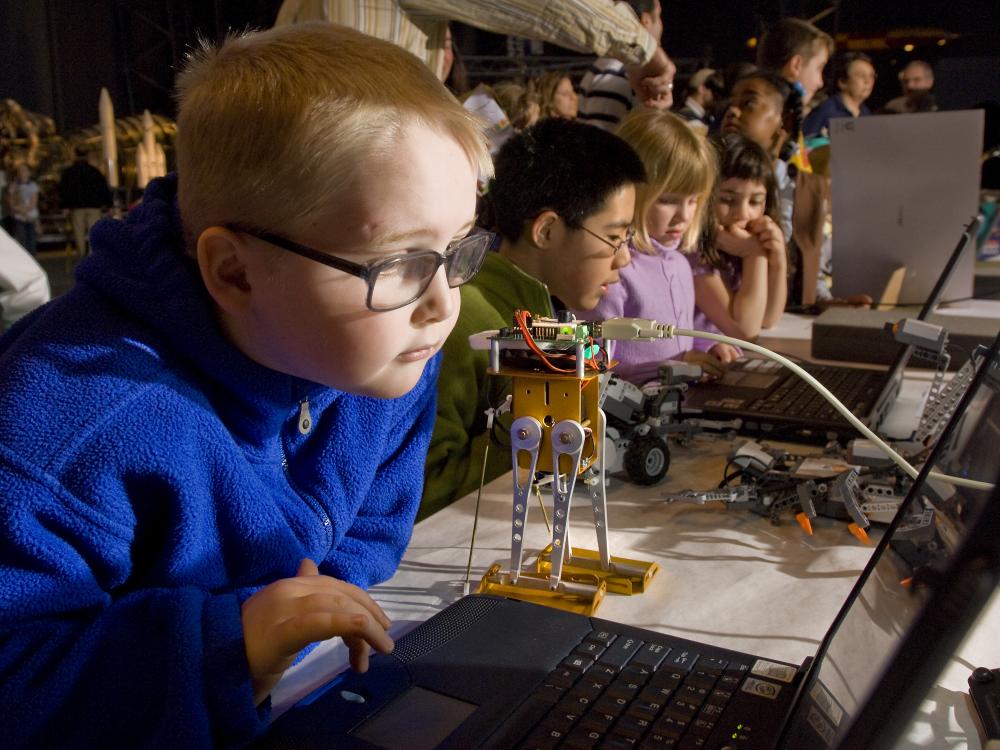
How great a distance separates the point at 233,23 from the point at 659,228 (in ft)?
5.60

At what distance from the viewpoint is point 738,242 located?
2.17 meters

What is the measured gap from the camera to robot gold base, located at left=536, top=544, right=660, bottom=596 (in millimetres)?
807

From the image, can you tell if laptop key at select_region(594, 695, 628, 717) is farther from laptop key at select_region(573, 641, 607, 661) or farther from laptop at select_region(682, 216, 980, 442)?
laptop at select_region(682, 216, 980, 442)

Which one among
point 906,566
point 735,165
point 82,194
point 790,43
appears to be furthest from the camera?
point 82,194

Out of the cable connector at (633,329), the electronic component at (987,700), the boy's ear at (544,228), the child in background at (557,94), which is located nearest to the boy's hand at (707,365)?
the boy's ear at (544,228)

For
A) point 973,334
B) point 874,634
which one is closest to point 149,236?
point 874,634

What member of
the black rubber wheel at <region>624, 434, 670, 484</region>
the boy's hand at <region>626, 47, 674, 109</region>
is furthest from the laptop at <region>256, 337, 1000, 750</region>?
the boy's hand at <region>626, 47, 674, 109</region>

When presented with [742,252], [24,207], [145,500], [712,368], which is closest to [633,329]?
[145,500]

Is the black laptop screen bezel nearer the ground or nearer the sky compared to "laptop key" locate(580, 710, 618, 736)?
nearer the sky

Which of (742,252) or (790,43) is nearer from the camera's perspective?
(742,252)

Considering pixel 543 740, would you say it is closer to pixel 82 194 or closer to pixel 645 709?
pixel 645 709

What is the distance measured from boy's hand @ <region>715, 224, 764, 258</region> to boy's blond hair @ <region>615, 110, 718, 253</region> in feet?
1.03

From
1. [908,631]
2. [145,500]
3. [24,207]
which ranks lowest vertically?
[24,207]

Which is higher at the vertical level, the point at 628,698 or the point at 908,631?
the point at 908,631
